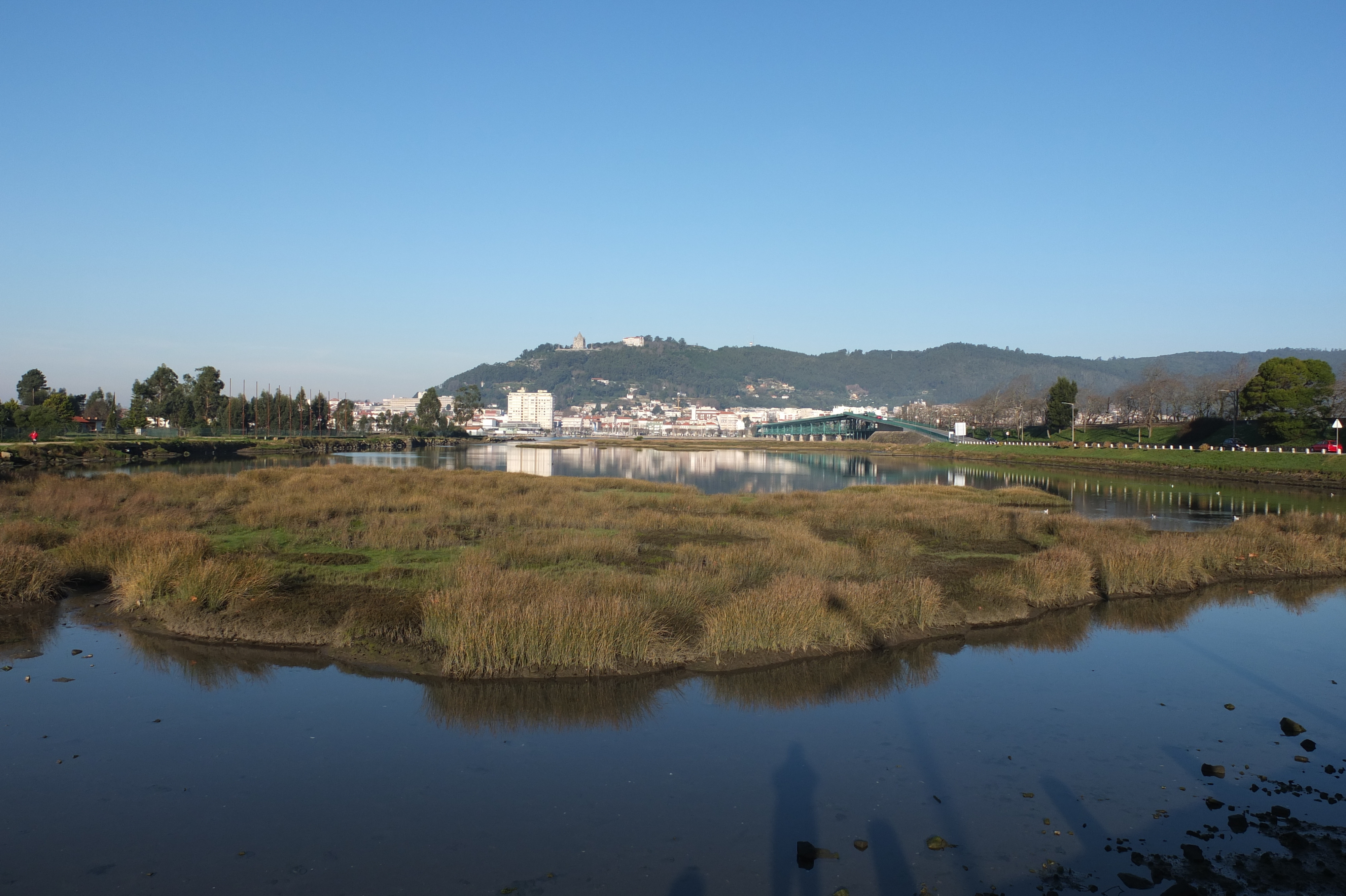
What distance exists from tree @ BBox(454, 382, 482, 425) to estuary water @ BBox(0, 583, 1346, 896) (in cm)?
14651

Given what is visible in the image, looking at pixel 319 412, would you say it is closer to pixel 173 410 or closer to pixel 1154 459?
pixel 173 410

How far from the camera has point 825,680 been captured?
39.2ft

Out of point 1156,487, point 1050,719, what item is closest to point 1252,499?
point 1156,487

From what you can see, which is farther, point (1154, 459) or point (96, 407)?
point (96, 407)

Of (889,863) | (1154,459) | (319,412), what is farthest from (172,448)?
(1154,459)

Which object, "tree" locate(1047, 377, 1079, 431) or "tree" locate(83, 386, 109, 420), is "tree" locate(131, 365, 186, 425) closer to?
"tree" locate(83, 386, 109, 420)

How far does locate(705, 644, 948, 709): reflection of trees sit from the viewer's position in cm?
1119

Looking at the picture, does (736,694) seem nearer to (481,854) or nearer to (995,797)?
(995,797)

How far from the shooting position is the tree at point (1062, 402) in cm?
10119

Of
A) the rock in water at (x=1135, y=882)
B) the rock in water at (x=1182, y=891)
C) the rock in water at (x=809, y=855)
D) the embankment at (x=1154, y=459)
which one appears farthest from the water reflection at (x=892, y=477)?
the rock in water at (x=809, y=855)

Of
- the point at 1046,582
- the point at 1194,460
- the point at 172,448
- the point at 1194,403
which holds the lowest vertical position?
the point at 1046,582

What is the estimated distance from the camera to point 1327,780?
350 inches

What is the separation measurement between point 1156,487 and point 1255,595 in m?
35.6

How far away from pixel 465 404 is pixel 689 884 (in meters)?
161
